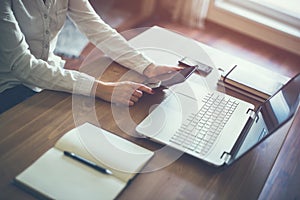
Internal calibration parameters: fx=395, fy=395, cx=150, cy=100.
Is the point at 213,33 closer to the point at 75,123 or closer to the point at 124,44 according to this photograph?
the point at 124,44

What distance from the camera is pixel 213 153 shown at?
1015 mm

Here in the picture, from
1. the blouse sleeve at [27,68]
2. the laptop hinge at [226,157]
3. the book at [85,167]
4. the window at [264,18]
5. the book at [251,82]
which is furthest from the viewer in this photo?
the window at [264,18]

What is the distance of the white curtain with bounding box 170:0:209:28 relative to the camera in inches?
116

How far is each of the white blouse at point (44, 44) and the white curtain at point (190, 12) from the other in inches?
66.6

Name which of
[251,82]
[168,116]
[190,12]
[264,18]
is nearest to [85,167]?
[168,116]

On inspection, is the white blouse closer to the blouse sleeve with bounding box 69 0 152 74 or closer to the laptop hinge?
the blouse sleeve with bounding box 69 0 152 74

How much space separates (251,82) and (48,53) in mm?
696

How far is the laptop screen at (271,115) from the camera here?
0.95 metres

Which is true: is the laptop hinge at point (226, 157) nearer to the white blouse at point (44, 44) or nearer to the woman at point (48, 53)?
the woman at point (48, 53)

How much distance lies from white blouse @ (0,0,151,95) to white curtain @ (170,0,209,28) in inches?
66.6

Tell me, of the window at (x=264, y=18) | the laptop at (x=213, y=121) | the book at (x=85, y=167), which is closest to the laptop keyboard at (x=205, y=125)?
the laptop at (x=213, y=121)

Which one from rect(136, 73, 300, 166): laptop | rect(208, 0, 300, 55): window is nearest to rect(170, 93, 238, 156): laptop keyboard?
rect(136, 73, 300, 166): laptop

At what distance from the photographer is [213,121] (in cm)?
112

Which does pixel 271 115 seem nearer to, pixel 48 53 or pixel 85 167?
pixel 85 167
